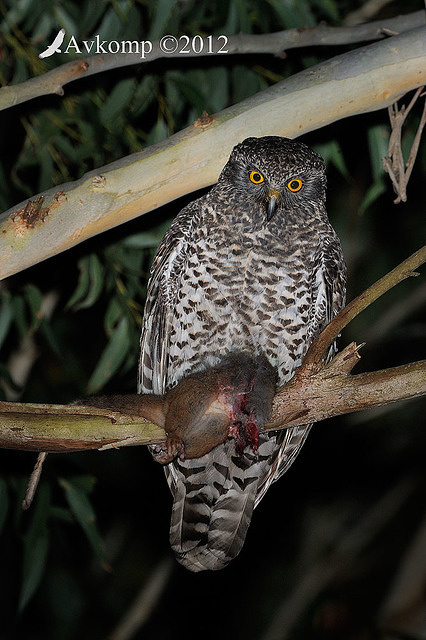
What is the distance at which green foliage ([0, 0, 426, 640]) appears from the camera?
3.05m

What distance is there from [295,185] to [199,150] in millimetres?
485

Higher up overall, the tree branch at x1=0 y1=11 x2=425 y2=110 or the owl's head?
the tree branch at x1=0 y1=11 x2=425 y2=110

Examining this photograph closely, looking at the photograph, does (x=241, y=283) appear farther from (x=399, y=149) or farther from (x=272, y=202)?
(x=399, y=149)

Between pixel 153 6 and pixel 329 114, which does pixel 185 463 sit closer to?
pixel 329 114

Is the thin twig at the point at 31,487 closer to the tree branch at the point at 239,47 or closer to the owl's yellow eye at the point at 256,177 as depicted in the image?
the tree branch at the point at 239,47

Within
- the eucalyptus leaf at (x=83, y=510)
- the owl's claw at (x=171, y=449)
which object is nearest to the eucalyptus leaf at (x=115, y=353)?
the eucalyptus leaf at (x=83, y=510)

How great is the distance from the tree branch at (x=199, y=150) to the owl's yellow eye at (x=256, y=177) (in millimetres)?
209

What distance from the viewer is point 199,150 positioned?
2223 millimetres

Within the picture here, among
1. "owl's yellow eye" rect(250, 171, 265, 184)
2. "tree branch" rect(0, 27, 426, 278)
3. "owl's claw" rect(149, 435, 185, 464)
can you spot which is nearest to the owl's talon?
"owl's claw" rect(149, 435, 185, 464)

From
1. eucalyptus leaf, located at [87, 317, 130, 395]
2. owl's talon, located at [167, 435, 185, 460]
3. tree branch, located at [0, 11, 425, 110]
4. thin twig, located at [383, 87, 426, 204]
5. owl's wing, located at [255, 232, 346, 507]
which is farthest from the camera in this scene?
eucalyptus leaf, located at [87, 317, 130, 395]

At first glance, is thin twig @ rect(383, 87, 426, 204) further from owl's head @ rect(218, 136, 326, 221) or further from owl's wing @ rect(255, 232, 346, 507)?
owl's wing @ rect(255, 232, 346, 507)

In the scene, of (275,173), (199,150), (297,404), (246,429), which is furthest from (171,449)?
(275,173)

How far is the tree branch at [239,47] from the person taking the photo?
222cm

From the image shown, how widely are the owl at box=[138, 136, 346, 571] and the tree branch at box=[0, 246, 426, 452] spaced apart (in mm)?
427
